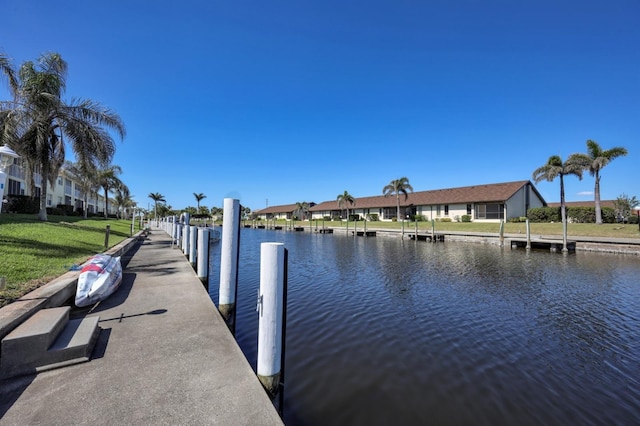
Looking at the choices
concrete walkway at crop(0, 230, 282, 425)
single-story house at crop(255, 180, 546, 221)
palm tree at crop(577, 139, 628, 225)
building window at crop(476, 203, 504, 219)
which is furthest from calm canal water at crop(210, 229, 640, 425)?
single-story house at crop(255, 180, 546, 221)

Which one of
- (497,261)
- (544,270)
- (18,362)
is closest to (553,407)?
(18,362)

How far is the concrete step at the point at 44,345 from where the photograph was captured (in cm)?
314

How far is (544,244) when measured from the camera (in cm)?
2416

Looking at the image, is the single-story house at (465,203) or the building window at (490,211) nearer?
the building window at (490,211)

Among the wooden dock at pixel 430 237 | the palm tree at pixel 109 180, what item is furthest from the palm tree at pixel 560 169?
the palm tree at pixel 109 180

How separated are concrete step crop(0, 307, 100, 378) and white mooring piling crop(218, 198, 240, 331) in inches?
92.1

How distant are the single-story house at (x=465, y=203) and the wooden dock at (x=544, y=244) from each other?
15.8 m

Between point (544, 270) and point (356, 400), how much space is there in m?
15.4

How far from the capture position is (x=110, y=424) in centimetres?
252

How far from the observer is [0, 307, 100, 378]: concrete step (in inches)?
124

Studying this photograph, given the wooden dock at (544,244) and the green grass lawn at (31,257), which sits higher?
the green grass lawn at (31,257)

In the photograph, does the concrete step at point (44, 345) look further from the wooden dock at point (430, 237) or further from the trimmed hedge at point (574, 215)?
the trimmed hedge at point (574, 215)

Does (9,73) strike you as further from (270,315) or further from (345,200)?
(345,200)

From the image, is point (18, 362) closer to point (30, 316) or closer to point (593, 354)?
point (30, 316)
